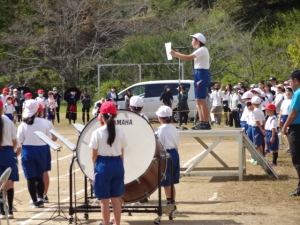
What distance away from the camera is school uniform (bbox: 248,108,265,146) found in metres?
16.0

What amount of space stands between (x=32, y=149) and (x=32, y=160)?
178 millimetres

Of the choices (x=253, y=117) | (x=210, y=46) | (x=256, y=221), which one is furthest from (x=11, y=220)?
(x=210, y=46)

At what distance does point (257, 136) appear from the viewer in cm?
1627

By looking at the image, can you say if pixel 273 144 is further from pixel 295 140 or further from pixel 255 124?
pixel 295 140

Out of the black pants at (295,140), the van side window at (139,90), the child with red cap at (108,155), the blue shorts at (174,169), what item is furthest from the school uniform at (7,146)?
the van side window at (139,90)

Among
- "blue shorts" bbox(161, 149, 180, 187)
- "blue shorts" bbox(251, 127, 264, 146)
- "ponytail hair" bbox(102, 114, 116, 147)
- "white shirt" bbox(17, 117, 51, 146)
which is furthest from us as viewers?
"blue shorts" bbox(251, 127, 264, 146)

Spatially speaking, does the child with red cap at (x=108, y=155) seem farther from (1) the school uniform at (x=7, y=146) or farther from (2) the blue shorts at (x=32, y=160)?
(2) the blue shorts at (x=32, y=160)

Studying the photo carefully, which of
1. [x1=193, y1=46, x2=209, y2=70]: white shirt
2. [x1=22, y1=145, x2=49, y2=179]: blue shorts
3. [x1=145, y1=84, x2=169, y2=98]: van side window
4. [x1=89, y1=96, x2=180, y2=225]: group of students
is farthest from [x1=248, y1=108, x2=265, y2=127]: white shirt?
[x1=145, y1=84, x2=169, y2=98]: van side window

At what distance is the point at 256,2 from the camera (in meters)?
50.4

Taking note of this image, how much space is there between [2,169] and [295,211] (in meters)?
4.52

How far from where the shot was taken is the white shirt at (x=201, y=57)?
12664 millimetres

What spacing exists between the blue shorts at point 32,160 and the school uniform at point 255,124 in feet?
20.6

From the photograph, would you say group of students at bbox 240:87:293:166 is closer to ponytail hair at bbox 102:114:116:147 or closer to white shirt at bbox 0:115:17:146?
white shirt at bbox 0:115:17:146

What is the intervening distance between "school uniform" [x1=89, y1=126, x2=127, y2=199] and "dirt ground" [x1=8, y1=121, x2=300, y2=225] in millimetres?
1589
